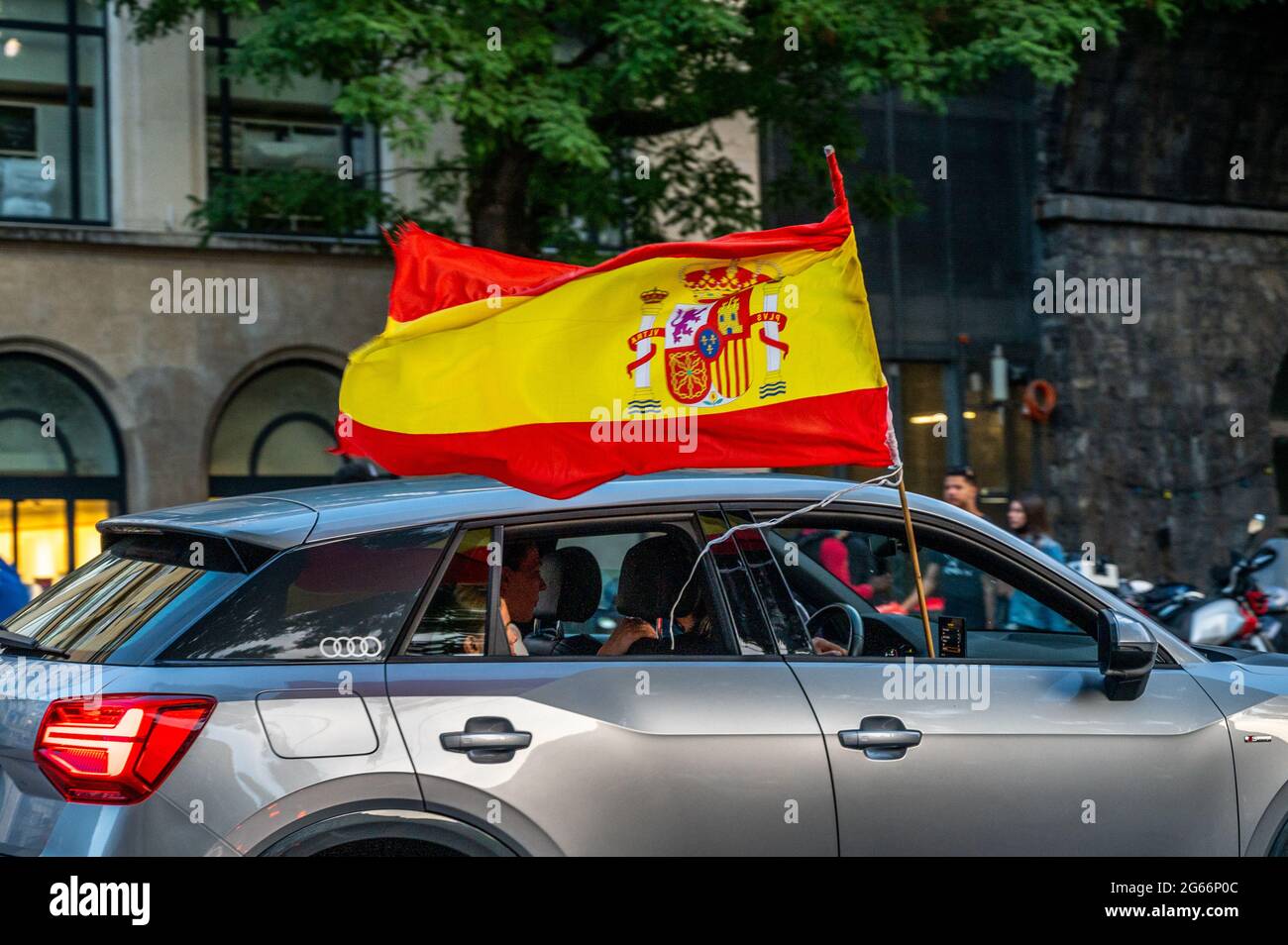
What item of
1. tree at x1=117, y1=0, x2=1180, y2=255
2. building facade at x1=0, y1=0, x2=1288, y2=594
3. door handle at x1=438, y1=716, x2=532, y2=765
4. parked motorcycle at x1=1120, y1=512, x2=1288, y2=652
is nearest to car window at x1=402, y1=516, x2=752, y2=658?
door handle at x1=438, y1=716, x2=532, y2=765

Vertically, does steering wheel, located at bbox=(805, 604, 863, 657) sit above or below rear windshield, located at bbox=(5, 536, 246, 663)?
below

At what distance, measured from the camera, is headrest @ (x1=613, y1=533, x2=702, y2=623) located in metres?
4.44

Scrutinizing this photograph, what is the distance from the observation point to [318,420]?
16.7 metres

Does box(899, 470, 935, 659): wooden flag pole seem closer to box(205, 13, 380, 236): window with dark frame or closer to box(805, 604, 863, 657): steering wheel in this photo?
box(805, 604, 863, 657): steering wheel

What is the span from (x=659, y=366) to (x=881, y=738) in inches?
45.0

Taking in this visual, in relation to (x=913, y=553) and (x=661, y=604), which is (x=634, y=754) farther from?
(x=913, y=553)

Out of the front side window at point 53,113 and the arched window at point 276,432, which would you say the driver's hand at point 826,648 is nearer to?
the arched window at point 276,432

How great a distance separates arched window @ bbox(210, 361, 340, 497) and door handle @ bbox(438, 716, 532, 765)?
41.6 feet

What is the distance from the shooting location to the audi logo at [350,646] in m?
3.92

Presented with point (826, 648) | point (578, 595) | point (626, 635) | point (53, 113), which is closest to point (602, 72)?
point (53, 113)

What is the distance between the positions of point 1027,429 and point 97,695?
17109 millimetres

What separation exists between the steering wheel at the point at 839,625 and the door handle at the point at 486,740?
1362 mm

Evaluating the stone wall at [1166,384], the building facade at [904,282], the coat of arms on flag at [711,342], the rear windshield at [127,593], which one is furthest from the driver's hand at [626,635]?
the stone wall at [1166,384]
